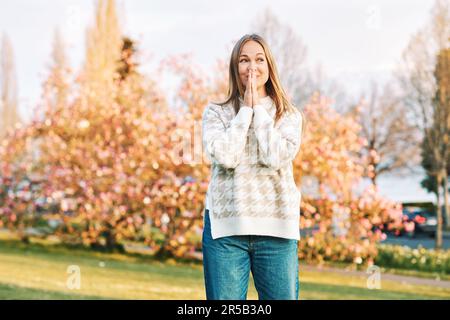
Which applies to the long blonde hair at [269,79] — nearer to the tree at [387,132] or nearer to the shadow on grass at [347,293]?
the shadow on grass at [347,293]

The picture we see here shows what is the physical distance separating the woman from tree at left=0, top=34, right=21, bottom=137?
42314 mm

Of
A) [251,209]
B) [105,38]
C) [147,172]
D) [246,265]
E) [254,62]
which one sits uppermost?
[105,38]

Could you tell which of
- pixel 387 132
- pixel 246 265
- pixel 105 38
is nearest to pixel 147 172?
pixel 246 265

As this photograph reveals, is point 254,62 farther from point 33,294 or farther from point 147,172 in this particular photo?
point 147,172

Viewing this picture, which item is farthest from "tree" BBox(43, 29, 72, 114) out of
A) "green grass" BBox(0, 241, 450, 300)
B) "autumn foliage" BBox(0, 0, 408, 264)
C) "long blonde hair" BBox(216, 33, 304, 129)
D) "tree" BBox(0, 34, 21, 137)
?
"tree" BBox(0, 34, 21, 137)

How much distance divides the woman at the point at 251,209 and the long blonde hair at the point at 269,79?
0.12 metres

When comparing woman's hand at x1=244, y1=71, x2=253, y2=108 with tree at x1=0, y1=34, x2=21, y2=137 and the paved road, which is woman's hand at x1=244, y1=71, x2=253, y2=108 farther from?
tree at x1=0, y1=34, x2=21, y2=137

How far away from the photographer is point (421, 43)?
1688cm

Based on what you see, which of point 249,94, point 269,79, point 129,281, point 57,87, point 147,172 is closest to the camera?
point 249,94

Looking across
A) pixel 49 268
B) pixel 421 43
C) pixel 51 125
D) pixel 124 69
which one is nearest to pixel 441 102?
pixel 421 43

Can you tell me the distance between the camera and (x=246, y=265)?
271cm

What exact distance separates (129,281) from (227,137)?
683 centimetres

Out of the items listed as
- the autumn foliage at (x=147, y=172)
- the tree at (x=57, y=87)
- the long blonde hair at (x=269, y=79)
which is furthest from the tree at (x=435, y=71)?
the long blonde hair at (x=269, y=79)

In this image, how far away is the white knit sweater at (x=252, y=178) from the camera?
2.67 meters
